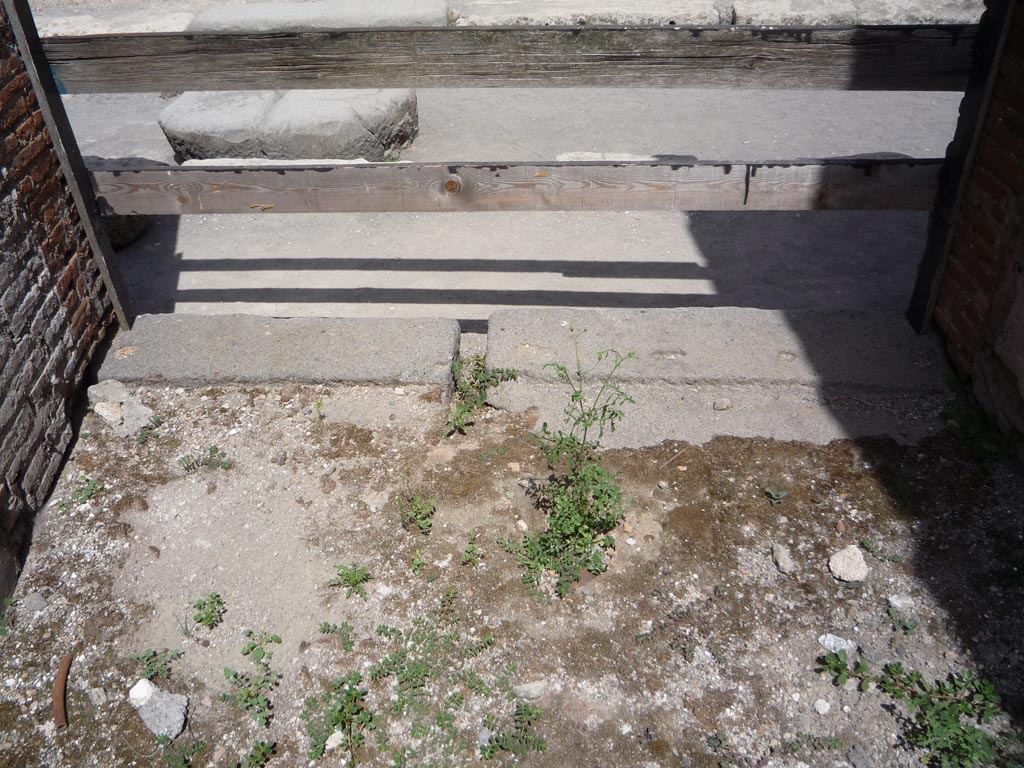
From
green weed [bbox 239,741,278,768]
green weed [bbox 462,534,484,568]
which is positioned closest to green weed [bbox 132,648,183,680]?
green weed [bbox 239,741,278,768]

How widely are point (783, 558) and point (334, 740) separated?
1665 millimetres

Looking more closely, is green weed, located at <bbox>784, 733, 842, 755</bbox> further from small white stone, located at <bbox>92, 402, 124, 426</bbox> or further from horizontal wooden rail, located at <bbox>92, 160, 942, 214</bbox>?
small white stone, located at <bbox>92, 402, 124, 426</bbox>

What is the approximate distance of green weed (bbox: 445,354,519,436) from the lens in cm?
352

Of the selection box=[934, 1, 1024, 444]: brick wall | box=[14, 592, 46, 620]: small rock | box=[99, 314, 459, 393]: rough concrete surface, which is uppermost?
box=[934, 1, 1024, 444]: brick wall

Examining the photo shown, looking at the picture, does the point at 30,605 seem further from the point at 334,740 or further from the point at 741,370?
the point at 741,370

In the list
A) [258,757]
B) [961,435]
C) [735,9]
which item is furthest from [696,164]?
[735,9]

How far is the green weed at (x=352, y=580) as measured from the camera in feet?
9.29

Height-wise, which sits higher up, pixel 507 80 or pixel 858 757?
pixel 507 80

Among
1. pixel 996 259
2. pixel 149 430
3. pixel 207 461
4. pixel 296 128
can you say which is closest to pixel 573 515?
pixel 207 461

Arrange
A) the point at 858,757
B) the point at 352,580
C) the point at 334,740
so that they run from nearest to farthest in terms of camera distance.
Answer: the point at 858,757 → the point at 334,740 → the point at 352,580

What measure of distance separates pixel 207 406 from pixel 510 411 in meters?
1.40

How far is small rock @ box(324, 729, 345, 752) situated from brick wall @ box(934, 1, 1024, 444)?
2.79 metres

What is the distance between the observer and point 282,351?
12.6ft

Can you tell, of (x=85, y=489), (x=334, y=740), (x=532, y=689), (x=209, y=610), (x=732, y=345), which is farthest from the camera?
(x=732, y=345)
